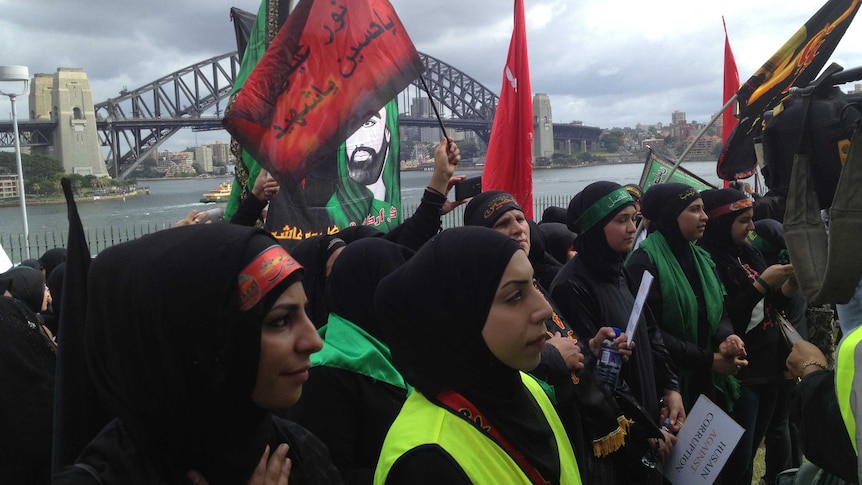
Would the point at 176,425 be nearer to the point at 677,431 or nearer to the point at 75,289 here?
the point at 75,289

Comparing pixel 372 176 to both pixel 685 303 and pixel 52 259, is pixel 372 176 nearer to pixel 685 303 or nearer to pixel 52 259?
pixel 685 303

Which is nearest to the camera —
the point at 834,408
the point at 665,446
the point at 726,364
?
the point at 834,408

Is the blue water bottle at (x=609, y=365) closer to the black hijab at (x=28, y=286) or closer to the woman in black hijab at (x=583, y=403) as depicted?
the woman in black hijab at (x=583, y=403)

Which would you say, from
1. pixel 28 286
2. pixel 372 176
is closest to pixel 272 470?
pixel 28 286

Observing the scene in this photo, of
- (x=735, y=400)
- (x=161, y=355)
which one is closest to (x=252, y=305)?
(x=161, y=355)

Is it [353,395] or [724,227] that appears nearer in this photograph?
[353,395]

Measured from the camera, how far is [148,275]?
1338 mm

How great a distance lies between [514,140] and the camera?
5547 millimetres

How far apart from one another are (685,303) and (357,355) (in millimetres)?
2062

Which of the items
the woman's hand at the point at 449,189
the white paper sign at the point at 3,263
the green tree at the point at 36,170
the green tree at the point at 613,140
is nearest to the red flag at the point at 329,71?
the woman's hand at the point at 449,189

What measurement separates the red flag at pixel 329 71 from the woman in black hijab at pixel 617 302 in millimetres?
1317

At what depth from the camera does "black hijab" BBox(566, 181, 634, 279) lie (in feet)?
10.4

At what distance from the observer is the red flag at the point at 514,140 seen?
550 cm

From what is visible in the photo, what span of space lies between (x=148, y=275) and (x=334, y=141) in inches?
101
